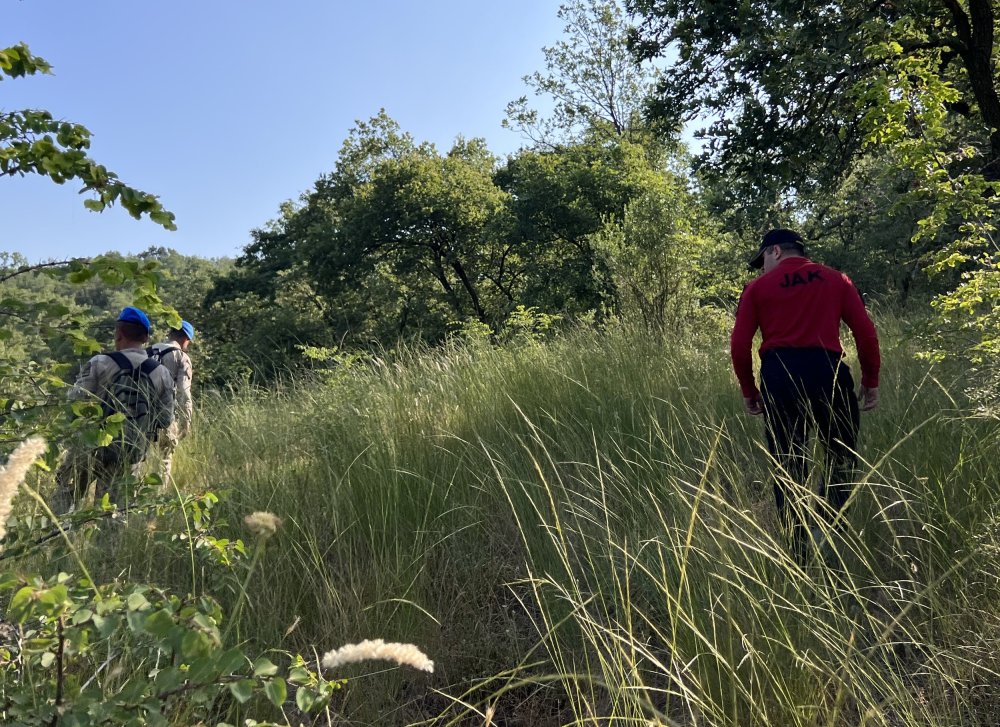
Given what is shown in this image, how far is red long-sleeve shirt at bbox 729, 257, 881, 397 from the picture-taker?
→ 130 inches

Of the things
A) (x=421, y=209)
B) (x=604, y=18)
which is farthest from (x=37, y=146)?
(x=604, y=18)

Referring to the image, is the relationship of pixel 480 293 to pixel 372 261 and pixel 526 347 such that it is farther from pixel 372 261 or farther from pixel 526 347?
pixel 526 347

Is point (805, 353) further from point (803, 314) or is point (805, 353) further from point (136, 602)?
point (136, 602)

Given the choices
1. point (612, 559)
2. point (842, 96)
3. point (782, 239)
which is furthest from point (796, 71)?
point (612, 559)

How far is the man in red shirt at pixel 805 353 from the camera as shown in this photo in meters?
3.23

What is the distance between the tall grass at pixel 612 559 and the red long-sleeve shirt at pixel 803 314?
0.23 m

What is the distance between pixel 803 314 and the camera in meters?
3.32

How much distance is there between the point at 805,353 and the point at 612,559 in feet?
6.97

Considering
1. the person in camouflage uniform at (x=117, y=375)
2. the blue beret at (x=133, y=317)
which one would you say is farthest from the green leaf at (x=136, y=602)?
the blue beret at (x=133, y=317)

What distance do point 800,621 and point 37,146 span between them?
241cm

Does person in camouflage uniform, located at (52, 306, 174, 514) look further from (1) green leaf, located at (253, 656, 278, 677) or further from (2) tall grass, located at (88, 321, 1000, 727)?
(1) green leaf, located at (253, 656, 278, 677)

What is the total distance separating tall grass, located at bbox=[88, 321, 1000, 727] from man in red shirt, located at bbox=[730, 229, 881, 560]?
201 mm

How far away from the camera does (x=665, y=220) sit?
26.4 feet

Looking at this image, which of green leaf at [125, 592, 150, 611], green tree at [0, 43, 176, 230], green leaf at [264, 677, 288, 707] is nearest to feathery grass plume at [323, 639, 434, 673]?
green leaf at [264, 677, 288, 707]
